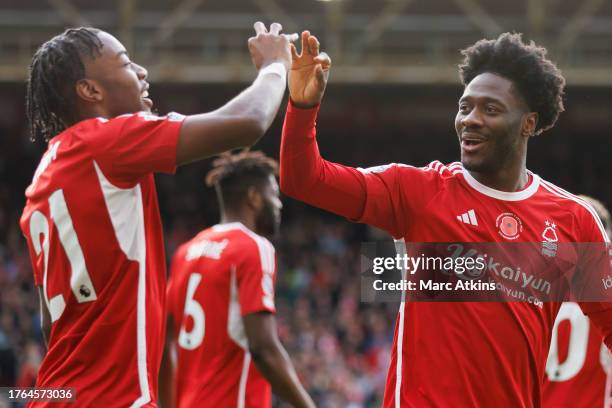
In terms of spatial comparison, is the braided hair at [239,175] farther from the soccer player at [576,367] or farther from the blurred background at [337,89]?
the blurred background at [337,89]

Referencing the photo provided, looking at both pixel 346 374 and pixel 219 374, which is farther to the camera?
pixel 346 374

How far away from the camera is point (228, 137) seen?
3352 mm

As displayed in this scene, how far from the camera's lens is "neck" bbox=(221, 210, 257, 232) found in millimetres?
6137

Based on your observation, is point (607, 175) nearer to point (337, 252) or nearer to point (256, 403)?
point (337, 252)

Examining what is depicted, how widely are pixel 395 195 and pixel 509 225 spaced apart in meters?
0.49

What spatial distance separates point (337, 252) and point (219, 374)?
13.7 m

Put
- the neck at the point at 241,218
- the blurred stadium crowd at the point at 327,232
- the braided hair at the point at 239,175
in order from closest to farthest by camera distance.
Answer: the neck at the point at 241,218 → the braided hair at the point at 239,175 → the blurred stadium crowd at the point at 327,232

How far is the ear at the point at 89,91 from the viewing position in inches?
145

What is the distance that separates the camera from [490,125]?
164 inches

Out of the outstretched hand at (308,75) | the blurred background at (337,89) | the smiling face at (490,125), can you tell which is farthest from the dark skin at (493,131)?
the blurred background at (337,89)

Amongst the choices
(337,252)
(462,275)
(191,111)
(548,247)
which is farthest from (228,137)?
(191,111)

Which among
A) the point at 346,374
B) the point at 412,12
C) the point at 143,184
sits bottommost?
the point at 346,374

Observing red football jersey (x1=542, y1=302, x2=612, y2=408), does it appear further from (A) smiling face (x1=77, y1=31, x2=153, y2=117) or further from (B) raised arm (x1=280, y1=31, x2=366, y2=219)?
(A) smiling face (x1=77, y1=31, x2=153, y2=117)

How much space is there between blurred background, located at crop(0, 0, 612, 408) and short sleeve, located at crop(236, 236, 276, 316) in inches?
376
